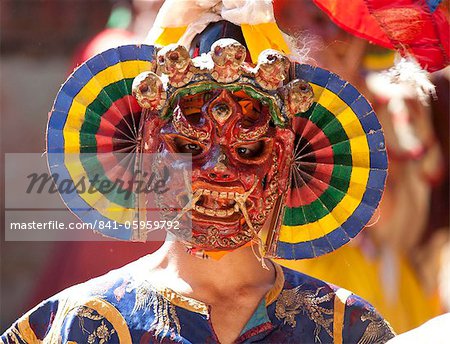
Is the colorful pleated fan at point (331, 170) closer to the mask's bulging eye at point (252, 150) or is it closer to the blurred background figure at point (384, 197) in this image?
the mask's bulging eye at point (252, 150)

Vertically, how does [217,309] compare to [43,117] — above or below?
below

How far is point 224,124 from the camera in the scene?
379cm

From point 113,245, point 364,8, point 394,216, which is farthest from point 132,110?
point 394,216

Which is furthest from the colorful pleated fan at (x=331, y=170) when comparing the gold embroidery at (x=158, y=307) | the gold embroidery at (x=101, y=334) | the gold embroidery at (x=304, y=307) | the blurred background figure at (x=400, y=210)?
the blurred background figure at (x=400, y=210)

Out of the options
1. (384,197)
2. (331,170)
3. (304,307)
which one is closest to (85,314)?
(304,307)

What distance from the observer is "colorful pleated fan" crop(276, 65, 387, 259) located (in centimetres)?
396

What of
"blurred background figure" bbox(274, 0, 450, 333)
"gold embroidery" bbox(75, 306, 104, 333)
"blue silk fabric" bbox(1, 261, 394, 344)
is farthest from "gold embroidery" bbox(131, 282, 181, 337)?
"blurred background figure" bbox(274, 0, 450, 333)

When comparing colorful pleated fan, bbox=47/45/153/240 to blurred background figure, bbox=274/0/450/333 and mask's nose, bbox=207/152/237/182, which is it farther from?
blurred background figure, bbox=274/0/450/333

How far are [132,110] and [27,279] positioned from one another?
4001 millimetres

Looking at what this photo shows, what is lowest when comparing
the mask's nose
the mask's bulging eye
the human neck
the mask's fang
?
the human neck

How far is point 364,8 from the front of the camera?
423 centimetres

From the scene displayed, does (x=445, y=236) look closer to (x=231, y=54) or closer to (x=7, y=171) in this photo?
(x=7, y=171)

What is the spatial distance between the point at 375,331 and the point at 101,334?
0.75 meters

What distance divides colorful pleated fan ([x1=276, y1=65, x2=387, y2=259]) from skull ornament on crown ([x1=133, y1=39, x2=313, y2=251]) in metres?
0.13
